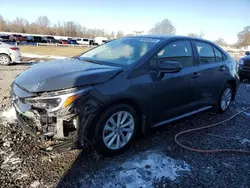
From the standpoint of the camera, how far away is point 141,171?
2752 mm

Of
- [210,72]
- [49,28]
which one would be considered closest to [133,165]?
[210,72]

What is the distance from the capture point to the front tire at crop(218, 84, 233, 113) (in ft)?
15.9

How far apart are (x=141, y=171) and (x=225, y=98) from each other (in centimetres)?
314

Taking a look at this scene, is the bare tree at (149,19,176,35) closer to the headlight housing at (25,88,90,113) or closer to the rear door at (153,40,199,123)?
the rear door at (153,40,199,123)

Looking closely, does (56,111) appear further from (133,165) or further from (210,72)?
(210,72)

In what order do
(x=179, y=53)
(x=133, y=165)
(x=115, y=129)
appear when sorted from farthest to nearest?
(x=179, y=53)
(x=115, y=129)
(x=133, y=165)

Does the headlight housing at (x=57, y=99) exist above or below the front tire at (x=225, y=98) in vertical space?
above

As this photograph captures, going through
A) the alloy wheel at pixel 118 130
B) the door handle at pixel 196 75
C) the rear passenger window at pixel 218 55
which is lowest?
the alloy wheel at pixel 118 130

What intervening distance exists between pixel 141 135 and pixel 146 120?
1.50 ft

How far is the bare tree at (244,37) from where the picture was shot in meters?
65.8


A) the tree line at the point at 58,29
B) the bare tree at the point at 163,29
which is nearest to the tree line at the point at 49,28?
the tree line at the point at 58,29

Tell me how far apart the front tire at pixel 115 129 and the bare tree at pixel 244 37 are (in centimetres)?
7229

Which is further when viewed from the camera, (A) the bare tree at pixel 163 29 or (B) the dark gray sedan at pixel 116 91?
(A) the bare tree at pixel 163 29

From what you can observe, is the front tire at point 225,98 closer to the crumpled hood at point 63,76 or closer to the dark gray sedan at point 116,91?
the dark gray sedan at point 116,91
